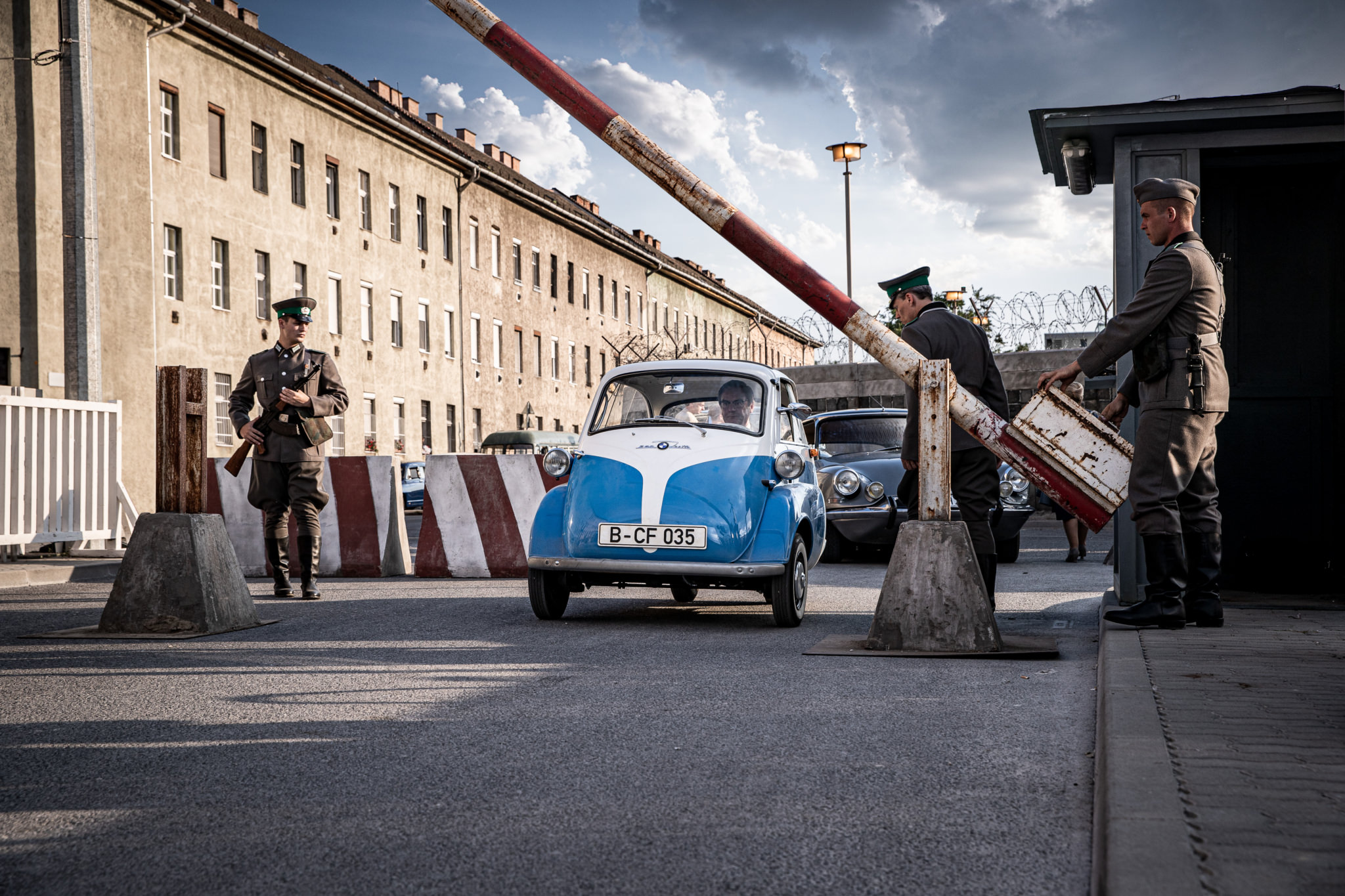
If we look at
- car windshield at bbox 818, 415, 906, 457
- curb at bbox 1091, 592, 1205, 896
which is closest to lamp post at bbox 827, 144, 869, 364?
car windshield at bbox 818, 415, 906, 457

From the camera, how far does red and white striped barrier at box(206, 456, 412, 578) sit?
42.4 ft

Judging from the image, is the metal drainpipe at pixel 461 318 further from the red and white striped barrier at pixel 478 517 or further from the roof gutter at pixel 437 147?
the red and white striped barrier at pixel 478 517

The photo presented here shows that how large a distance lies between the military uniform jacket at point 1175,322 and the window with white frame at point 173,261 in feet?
91.5

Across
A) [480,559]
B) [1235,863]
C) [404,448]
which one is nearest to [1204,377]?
[1235,863]

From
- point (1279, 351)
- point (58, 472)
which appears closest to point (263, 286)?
point (58, 472)

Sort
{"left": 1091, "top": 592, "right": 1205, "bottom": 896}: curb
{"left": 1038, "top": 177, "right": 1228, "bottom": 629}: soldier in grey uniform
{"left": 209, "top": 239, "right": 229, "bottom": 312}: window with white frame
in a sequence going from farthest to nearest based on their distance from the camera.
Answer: {"left": 209, "top": 239, "right": 229, "bottom": 312}: window with white frame → {"left": 1038, "top": 177, "right": 1228, "bottom": 629}: soldier in grey uniform → {"left": 1091, "top": 592, "right": 1205, "bottom": 896}: curb

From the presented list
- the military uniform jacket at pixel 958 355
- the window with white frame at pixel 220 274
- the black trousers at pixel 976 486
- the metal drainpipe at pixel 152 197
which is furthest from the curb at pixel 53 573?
the window with white frame at pixel 220 274

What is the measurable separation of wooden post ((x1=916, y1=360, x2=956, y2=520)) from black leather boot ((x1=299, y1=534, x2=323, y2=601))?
5.03 metres

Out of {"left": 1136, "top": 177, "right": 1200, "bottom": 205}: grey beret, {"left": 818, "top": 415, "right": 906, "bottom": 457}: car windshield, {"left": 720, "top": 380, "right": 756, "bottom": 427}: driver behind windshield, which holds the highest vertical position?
{"left": 1136, "top": 177, "right": 1200, "bottom": 205}: grey beret

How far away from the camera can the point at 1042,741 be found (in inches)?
180

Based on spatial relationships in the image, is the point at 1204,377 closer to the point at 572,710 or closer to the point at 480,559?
the point at 572,710

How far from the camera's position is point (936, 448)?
6621 millimetres

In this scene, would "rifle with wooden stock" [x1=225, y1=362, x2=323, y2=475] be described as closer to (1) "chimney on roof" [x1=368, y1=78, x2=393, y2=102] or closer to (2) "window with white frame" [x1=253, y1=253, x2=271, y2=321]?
(2) "window with white frame" [x1=253, y1=253, x2=271, y2=321]

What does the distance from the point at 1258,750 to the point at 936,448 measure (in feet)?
9.65
